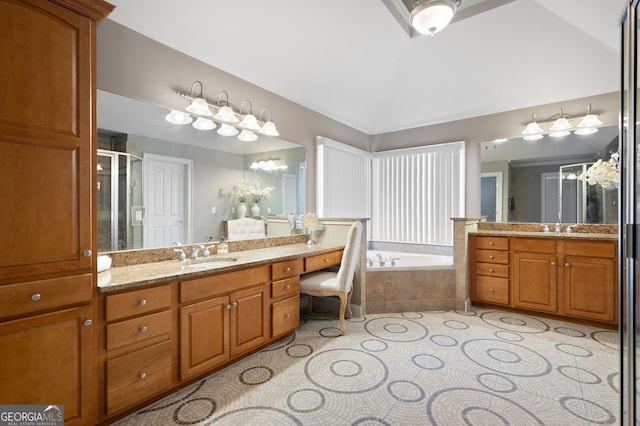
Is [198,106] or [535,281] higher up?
[198,106]

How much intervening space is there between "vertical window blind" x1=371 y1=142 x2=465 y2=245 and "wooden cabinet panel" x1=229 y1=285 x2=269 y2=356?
9.73ft

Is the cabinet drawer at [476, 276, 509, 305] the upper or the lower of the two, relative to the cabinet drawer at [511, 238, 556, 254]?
lower

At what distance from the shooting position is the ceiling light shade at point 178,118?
239 cm

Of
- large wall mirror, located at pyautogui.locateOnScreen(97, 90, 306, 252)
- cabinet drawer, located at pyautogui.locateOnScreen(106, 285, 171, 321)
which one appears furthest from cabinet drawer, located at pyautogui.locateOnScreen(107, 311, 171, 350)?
large wall mirror, located at pyautogui.locateOnScreen(97, 90, 306, 252)

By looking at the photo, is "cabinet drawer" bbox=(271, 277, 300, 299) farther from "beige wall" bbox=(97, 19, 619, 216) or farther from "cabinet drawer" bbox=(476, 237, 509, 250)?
"cabinet drawer" bbox=(476, 237, 509, 250)

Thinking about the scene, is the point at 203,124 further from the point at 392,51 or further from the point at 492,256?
the point at 492,256

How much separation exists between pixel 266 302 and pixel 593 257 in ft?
10.6

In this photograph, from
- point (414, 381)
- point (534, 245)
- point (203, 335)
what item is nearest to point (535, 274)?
point (534, 245)

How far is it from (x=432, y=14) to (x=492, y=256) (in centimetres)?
266

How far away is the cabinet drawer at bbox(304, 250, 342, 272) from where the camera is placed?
2.81 m

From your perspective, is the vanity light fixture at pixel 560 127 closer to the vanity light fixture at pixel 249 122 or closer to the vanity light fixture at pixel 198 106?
the vanity light fixture at pixel 249 122

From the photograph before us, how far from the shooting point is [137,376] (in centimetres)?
164

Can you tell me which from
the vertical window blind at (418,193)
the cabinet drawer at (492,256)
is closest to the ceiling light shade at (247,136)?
the vertical window blind at (418,193)

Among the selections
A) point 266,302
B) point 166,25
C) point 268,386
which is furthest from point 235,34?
point 268,386
